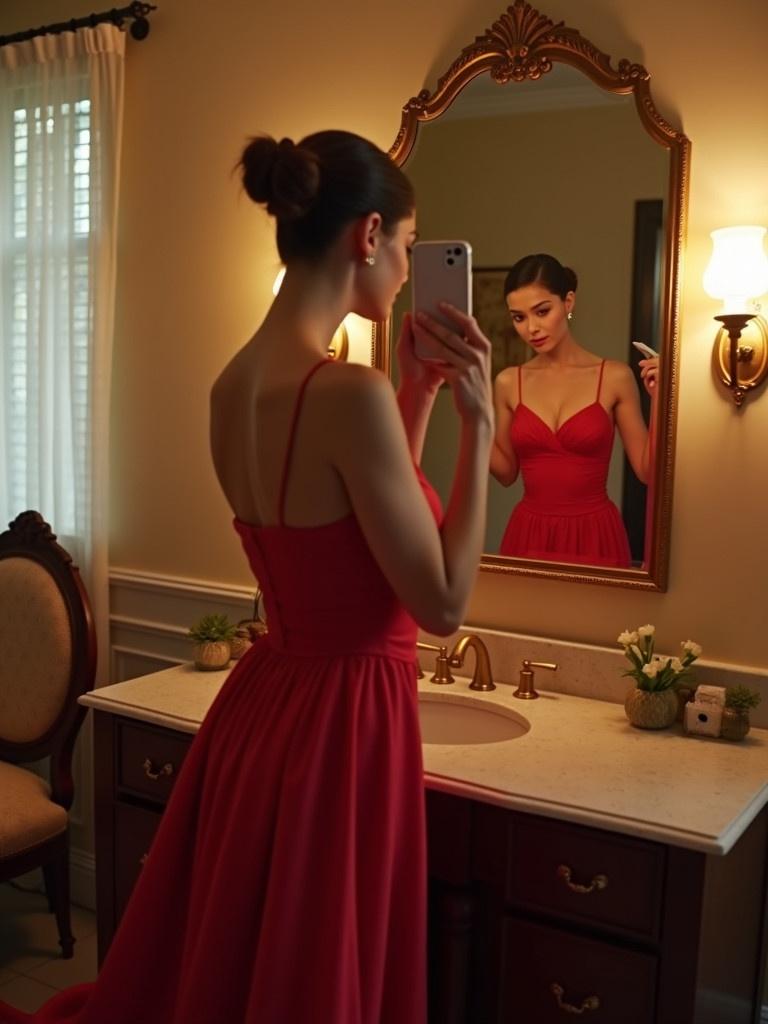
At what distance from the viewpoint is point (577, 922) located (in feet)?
5.14

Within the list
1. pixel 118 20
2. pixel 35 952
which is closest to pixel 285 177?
pixel 118 20

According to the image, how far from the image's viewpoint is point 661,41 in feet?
6.37

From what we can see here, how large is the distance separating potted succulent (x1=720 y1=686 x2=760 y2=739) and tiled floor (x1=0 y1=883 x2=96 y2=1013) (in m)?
1.70

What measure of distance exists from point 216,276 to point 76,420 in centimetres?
59

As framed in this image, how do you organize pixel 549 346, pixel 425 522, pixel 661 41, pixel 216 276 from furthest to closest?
pixel 216 276 < pixel 549 346 < pixel 661 41 < pixel 425 522

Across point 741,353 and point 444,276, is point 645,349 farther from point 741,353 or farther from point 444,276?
point 444,276

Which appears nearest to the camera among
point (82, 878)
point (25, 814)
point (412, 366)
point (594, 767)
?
point (412, 366)

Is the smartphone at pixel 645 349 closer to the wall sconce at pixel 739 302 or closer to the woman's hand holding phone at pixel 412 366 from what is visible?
the wall sconce at pixel 739 302

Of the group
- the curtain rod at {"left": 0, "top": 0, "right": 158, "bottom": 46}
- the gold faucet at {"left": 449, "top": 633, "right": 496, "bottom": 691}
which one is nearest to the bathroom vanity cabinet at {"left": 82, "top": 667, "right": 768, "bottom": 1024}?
the gold faucet at {"left": 449, "top": 633, "right": 496, "bottom": 691}

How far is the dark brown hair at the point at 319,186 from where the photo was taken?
128cm

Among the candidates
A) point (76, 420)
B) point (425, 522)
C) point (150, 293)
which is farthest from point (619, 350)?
→ point (76, 420)

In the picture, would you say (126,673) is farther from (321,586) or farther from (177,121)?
(321,586)

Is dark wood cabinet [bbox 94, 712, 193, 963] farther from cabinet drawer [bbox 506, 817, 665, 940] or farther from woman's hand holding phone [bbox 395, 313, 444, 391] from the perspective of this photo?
woman's hand holding phone [bbox 395, 313, 444, 391]

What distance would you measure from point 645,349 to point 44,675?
1678mm
